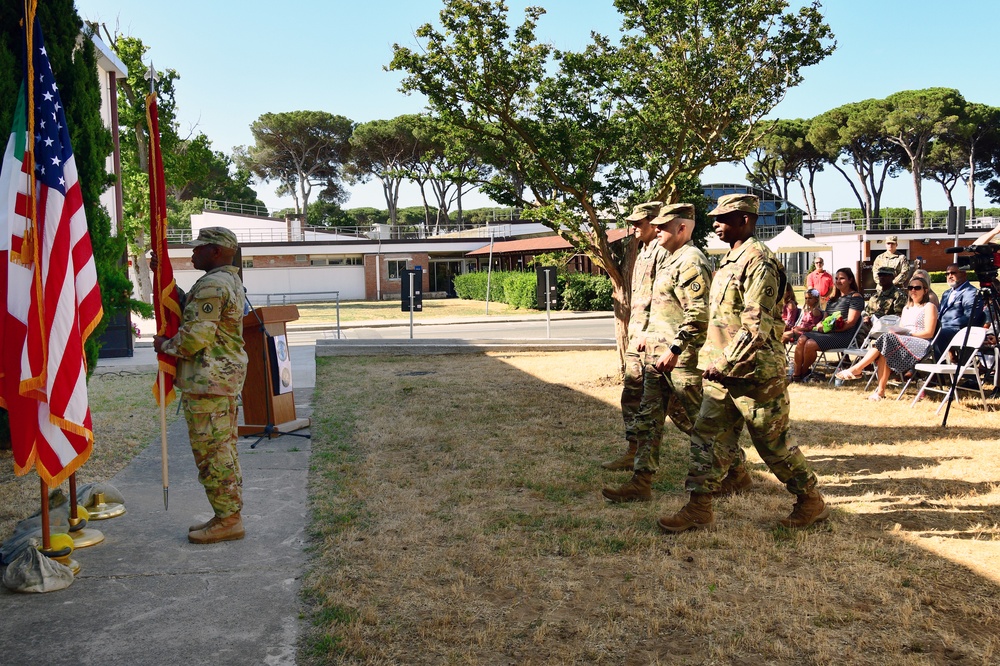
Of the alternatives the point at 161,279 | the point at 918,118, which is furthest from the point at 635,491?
the point at 918,118

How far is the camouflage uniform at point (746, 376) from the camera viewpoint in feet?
14.4

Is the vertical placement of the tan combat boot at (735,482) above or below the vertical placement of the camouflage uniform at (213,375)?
below

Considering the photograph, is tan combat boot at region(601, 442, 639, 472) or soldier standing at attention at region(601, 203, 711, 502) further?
tan combat boot at region(601, 442, 639, 472)

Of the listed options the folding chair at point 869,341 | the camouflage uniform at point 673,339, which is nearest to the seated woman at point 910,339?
the folding chair at point 869,341

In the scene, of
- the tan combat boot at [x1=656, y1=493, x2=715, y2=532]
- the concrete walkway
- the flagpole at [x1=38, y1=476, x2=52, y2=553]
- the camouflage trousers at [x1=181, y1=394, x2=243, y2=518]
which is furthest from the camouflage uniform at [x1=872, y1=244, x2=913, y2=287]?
the flagpole at [x1=38, y1=476, x2=52, y2=553]

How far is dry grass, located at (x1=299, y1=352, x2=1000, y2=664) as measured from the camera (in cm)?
336

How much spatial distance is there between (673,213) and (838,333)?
599 cm

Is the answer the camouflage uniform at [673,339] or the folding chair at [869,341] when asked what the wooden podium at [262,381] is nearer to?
the camouflage uniform at [673,339]

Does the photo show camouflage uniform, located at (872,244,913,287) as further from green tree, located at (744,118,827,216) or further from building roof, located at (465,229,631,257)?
green tree, located at (744,118,827,216)

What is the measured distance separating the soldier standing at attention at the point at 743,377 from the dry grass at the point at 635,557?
0.79 ft

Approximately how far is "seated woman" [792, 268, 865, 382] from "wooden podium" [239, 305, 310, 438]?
642 centimetres

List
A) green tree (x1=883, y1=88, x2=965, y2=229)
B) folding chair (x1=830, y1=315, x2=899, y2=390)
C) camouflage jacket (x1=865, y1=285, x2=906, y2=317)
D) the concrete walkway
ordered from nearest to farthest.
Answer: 1. the concrete walkway
2. folding chair (x1=830, y1=315, x2=899, y2=390)
3. camouflage jacket (x1=865, y1=285, x2=906, y2=317)
4. green tree (x1=883, y1=88, x2=965, y2=229)

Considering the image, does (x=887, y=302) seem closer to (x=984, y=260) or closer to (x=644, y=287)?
(x=984, y=260)

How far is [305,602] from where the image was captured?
150 inches
